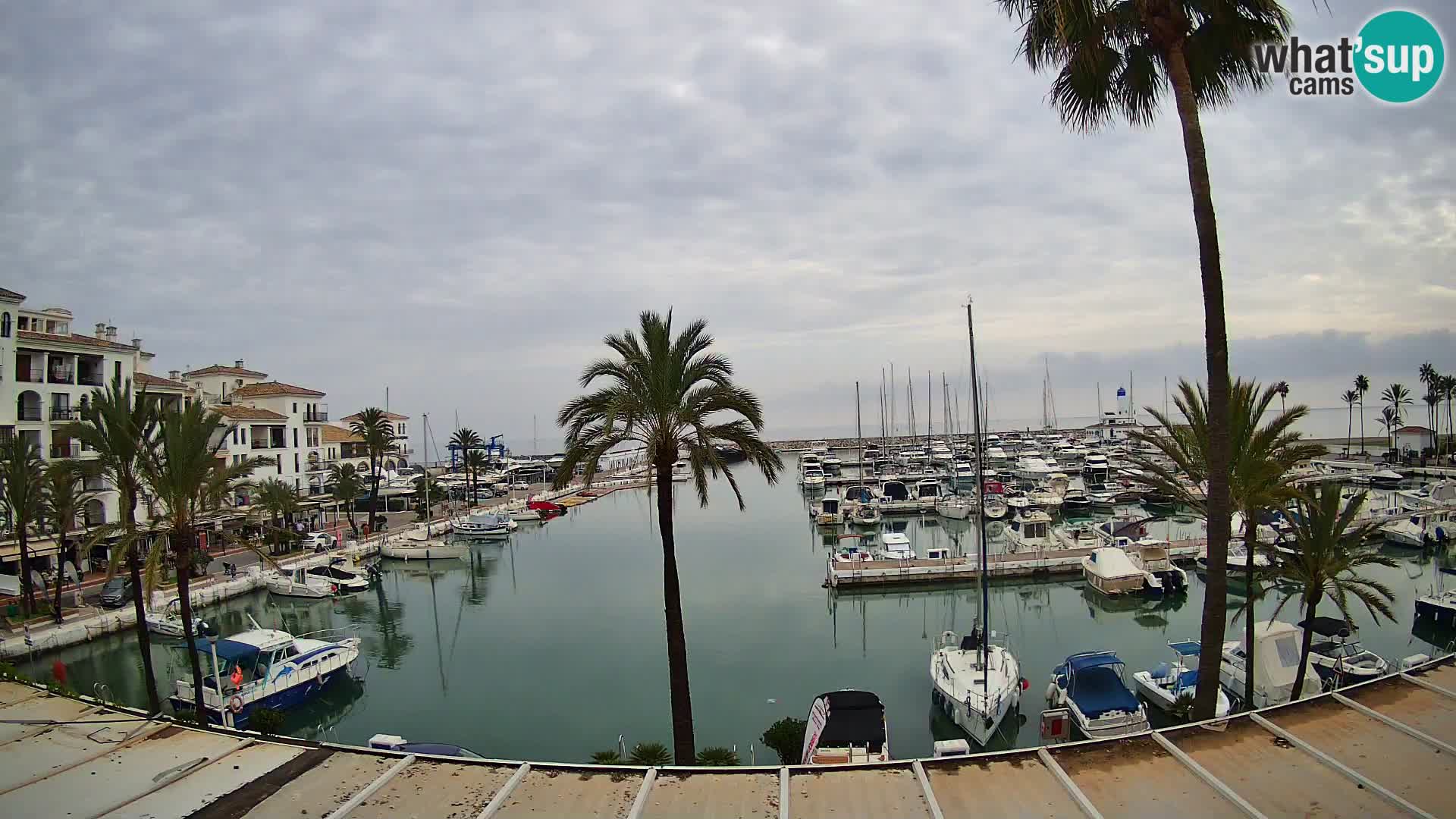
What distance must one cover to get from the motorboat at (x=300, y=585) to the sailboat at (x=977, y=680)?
3037cm

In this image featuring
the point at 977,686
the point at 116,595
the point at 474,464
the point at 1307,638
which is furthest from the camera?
the point at 474,464

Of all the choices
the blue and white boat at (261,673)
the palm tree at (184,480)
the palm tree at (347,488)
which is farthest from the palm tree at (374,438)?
the palm tree at (184,480)

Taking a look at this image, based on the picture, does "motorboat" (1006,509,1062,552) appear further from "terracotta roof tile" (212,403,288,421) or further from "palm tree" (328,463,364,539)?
"terracotta roof tile" (212,403,288,421)

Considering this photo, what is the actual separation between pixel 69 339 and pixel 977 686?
144 ft

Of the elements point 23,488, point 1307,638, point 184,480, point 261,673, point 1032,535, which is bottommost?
point 1032,535

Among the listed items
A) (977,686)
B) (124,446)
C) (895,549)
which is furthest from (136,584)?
(895,549)

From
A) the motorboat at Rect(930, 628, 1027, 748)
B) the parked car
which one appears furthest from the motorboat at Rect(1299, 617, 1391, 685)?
the parked car

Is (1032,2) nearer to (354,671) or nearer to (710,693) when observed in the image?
(710,693)

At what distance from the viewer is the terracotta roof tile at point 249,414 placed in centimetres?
4988

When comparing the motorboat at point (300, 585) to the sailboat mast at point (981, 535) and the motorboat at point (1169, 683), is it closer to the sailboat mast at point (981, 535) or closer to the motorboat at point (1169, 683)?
the sailboat mast at point (981, 535)

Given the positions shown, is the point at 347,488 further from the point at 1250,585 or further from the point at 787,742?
the point at 1250,585

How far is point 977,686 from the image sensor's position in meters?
19.2

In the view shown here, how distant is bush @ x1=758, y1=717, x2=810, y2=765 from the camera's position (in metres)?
16.2

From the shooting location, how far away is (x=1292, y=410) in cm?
1465
